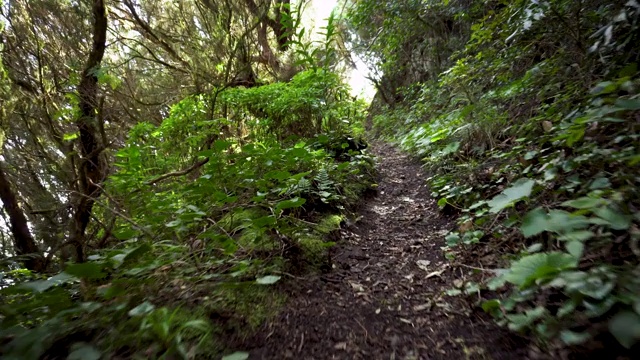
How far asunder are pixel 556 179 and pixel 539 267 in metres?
0.90

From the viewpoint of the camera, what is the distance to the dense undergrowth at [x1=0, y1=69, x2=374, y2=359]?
1.20m

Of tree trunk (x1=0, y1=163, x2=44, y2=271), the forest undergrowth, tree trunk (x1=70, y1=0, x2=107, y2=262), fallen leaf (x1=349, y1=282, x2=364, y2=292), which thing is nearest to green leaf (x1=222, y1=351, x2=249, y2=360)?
the forest undergrowth

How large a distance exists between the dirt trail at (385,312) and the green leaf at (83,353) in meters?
0.60

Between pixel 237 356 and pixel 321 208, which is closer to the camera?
pixel 237 356

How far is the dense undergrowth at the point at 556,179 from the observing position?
1153mm

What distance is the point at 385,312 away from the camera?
1772mm

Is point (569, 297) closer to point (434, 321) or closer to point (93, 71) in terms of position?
point (434, 321)

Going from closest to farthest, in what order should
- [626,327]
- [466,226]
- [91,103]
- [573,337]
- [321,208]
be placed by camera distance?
[626,327], [573,337], [466,226], [321,208], [91,103]

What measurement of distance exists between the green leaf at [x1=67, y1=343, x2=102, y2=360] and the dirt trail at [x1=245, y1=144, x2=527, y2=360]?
605 mm

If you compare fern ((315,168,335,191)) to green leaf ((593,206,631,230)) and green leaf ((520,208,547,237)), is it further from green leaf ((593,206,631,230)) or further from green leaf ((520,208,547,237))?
green leaf ((593,206,631,230))

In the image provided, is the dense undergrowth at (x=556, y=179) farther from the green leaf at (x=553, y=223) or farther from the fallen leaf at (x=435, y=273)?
the fallen leaf at (x=435, y=273)

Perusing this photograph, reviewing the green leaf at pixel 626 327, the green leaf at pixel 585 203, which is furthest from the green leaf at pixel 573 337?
the green leaf at pixel 585 203

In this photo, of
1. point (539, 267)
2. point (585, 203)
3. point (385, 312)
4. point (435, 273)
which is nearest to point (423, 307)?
point (385, 312)

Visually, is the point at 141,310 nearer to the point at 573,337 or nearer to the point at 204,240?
the point at 204,240
